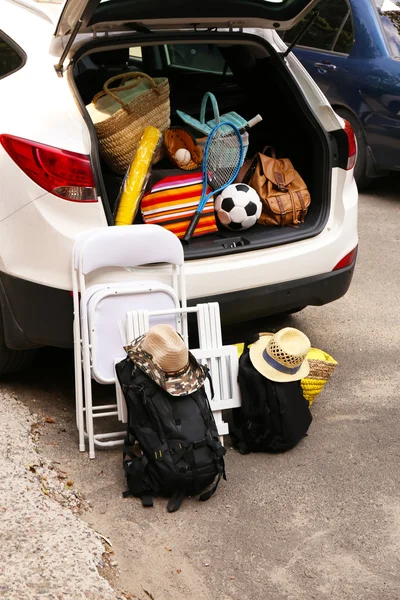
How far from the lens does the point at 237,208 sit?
4285 millimetres

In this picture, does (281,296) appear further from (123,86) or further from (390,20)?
(390,20)

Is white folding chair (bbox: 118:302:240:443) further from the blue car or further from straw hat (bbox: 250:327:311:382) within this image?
the blue car

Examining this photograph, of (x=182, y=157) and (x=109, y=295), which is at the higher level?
(x=182, y=157)

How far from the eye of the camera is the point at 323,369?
3.96 meters

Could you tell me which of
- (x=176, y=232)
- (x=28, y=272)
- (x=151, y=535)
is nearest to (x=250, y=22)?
(x=176, y=232)

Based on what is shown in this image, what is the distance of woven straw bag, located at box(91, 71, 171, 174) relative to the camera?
13.1ft

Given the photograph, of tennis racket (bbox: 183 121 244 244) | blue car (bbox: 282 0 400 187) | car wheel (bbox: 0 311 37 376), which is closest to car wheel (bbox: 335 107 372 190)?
blue car (bbox: 282 0 400 187)

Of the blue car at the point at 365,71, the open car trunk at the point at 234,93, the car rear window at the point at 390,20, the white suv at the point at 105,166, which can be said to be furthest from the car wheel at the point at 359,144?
the white suv at the point at 105,166

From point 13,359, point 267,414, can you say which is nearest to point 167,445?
point 267,414

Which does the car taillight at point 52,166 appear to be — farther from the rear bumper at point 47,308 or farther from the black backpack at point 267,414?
the black backpack at point 267,414

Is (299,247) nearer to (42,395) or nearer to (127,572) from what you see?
(42,395)

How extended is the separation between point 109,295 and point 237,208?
93 cm

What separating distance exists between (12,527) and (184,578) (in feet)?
1.99

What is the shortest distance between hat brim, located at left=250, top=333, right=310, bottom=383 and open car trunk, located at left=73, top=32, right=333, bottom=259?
0.45m
